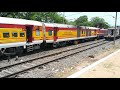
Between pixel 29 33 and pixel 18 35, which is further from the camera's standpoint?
pixel 29 33

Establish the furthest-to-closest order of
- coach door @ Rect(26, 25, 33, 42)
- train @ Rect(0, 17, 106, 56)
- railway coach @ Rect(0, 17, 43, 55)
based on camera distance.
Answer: coach door @ Rect(26, 25, 33, 42)
train @ Rect(0, 17, 106, 56)
railway coach @ Rect(0, 17, 43, 55)

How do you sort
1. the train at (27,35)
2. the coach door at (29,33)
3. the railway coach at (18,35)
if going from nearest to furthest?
1. the railway coach at (18,35)
2. the train at (27,35)
3. the coach door at (29,33)

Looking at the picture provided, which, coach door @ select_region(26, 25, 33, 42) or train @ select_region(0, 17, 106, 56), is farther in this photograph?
coach door @ select_region(26, 25, 33, 42)

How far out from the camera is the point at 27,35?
2189cm

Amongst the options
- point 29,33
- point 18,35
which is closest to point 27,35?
point 29,33

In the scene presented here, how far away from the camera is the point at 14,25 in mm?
19094

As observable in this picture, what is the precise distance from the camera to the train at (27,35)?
18.2 metres

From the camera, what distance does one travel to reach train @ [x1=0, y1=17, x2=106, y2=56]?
715 inches

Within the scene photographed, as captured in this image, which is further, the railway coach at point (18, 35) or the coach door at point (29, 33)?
the coach door at point (29, 33)

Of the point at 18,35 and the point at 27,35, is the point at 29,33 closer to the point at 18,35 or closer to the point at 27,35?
the point at 27,35
